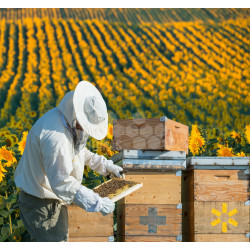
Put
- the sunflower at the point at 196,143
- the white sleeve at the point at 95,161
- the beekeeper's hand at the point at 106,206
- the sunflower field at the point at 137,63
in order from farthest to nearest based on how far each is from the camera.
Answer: the sunflower field at the point at 137,63
the sunflower at the point at 196,143
the white sleeve at the point at 95,161
the beekeeper's hand at the point at 106,206

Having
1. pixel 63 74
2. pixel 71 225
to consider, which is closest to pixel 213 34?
pixel 63 74

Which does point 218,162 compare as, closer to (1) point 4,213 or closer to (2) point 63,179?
(2) point 63,179

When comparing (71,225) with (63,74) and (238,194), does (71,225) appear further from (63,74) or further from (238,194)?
(63,74)

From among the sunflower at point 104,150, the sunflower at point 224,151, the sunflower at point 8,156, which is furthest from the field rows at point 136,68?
the sunflower at point 8,156

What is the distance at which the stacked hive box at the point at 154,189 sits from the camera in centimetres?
334

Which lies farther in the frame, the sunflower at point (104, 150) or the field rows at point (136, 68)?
the field rows at point (136, 68)

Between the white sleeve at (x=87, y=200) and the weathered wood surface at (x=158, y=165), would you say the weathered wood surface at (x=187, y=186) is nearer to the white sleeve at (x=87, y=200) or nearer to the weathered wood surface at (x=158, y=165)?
the weathered wood surface at (x=158, y=165)

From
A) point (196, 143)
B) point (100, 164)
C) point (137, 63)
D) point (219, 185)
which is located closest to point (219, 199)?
point (219, 185)

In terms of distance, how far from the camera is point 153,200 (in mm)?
3361

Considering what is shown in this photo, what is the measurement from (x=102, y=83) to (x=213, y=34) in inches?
92.5

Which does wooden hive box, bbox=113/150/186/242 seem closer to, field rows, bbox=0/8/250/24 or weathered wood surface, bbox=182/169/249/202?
weathered wood surface, bbox=182/169/249/202

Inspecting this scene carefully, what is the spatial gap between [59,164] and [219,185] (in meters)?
1.53

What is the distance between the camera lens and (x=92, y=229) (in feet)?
11.0

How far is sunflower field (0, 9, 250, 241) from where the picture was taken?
6957 mm
